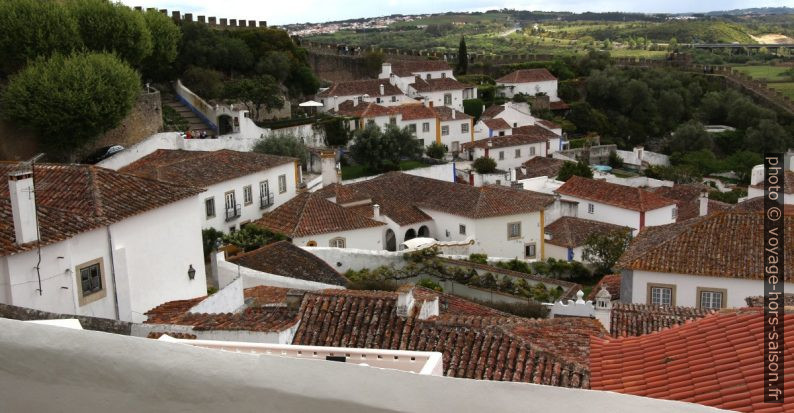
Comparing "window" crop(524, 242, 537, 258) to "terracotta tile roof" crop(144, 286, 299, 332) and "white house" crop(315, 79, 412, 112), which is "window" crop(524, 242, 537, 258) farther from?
A: "white house" crop(315, 79, 412, 112)

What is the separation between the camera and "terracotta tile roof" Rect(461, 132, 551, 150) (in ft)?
145

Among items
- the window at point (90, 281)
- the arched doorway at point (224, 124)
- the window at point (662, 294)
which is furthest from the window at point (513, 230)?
the window at point (90, 281)

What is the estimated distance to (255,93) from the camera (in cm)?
3922

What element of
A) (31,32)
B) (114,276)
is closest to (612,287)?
(114,276)

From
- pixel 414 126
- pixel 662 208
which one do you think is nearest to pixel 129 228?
pixel 662 208

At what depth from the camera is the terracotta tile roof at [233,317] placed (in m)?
9.15

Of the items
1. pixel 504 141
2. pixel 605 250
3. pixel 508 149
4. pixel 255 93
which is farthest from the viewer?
pixel 504 141

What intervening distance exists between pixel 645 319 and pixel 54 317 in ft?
26.4

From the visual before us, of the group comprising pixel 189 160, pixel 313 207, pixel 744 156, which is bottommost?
pixel 744 156

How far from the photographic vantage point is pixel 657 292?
15500 millimetres

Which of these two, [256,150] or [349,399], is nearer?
[349,399]

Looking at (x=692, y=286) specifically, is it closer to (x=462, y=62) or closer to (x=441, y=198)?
(x=441, y=198)

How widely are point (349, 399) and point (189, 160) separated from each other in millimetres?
22427

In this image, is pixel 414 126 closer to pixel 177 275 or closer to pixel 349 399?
pixel 177 275
